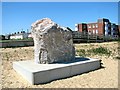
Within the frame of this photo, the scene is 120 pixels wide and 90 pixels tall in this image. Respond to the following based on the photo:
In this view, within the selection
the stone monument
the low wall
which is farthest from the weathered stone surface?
the low wall

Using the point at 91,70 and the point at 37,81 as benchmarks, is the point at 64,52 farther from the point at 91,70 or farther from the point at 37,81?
the point at 37,81

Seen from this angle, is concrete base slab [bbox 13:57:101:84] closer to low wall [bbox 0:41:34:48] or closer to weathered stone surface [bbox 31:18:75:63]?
weathered stone surface [bbox 31:18:75:63]

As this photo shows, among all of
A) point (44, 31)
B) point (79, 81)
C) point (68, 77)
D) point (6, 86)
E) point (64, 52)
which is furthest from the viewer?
point (64, 52)

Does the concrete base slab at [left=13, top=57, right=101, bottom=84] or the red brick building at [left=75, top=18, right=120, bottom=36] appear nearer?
the concrete base slab at [left=13, top=57, right=101, bottom=84]

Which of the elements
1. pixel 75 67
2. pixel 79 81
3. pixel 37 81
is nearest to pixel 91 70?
pixel 75 67

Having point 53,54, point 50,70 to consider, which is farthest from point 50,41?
point 50,70

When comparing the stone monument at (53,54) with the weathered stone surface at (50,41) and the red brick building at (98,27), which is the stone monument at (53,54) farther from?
the red brick building at (98,27)

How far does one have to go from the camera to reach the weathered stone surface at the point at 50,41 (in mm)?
7867

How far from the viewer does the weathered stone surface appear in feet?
25.8

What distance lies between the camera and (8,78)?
7.13 metres

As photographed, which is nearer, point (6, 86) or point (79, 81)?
point (6, 86)

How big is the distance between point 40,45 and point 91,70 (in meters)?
2.35

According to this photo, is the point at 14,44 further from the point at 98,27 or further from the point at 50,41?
the point at 98,27

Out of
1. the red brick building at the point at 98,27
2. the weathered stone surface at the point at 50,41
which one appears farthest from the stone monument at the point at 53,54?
the red brick building at the point at 98,27
